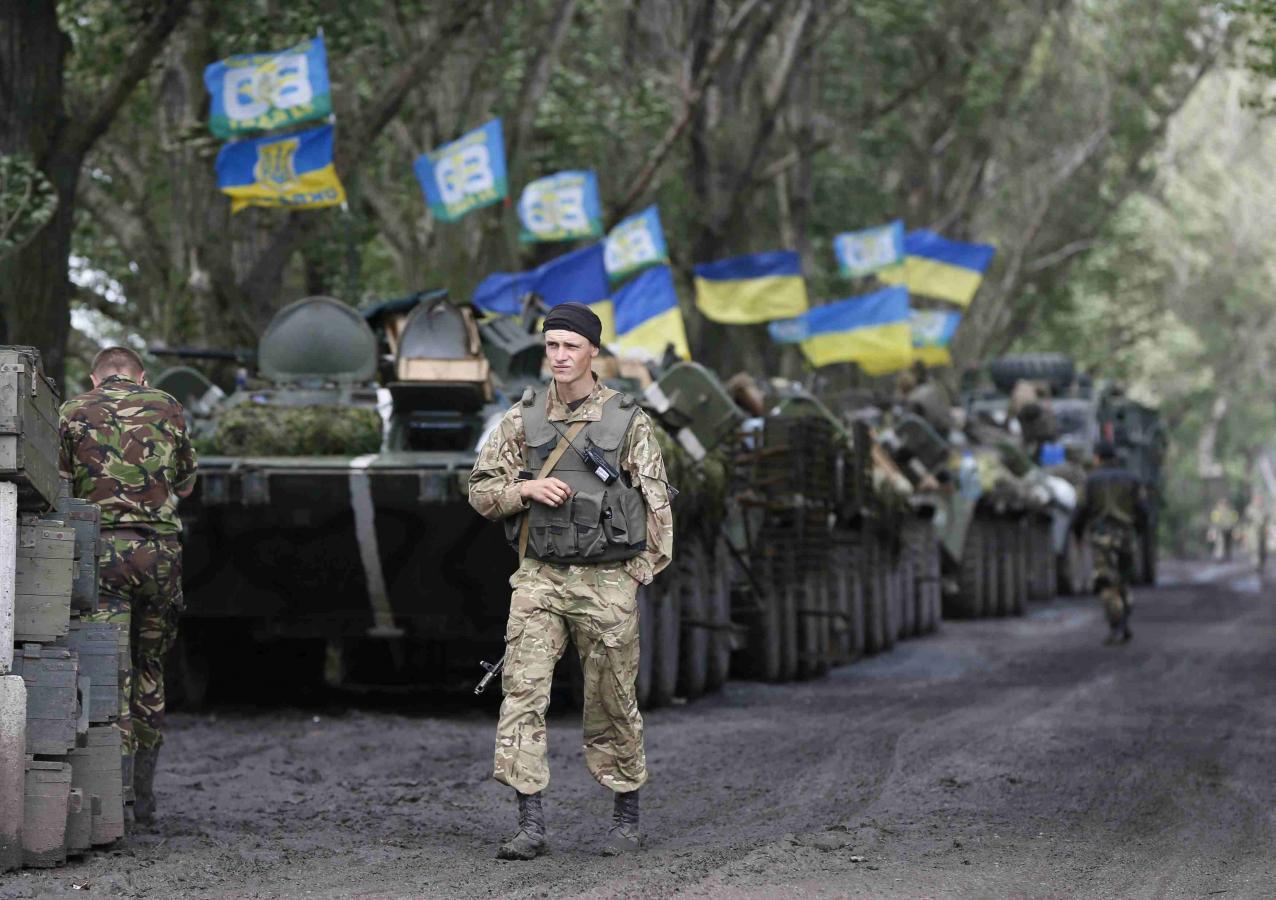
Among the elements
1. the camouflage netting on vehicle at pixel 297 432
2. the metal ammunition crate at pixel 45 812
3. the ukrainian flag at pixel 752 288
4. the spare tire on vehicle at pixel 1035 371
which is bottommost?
the metal ammunition crate at pixel 45 812

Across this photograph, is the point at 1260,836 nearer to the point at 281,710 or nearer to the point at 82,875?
the point at 82,875

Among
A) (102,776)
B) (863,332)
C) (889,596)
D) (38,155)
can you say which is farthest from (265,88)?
(102,776)

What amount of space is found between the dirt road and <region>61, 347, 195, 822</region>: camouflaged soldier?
1.76 ft

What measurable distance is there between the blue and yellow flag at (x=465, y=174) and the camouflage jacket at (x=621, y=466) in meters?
12.9

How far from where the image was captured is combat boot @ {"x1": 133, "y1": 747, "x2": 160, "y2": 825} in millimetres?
9297

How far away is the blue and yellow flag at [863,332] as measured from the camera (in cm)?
2752

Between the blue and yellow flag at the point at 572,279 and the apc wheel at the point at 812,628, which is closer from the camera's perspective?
the apc wheel at the point at 812,628

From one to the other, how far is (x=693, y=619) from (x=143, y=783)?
639 centimetres

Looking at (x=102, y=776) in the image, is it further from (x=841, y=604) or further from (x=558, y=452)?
(x=841, y=604)

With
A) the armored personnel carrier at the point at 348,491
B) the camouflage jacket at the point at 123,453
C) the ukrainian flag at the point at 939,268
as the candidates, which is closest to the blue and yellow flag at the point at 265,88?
the armored personnel carrier at the point at 348,491

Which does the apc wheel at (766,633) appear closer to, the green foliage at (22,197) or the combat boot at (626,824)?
the green foliage at (22,197)

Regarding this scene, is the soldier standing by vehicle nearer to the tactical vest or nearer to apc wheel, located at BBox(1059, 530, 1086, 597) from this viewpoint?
apc wheel, located at BBox(1059, 530, 1086, 597)

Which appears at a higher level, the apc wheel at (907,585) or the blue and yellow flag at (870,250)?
the blue and yellow flag at (870,250)

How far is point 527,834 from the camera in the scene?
820 centimetres
